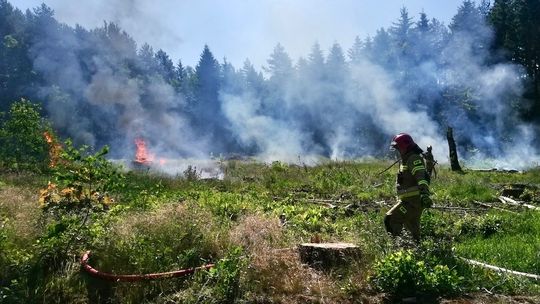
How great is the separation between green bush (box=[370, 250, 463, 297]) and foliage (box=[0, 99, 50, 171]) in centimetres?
1465

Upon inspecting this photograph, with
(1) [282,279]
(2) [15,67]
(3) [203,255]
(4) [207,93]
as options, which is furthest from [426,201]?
(4) [207,93]

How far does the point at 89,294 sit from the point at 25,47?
4037 centimetres

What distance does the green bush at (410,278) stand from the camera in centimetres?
496

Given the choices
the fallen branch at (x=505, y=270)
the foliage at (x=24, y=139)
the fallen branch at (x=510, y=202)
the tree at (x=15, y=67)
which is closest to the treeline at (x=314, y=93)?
the tree at (x=15, y=67)

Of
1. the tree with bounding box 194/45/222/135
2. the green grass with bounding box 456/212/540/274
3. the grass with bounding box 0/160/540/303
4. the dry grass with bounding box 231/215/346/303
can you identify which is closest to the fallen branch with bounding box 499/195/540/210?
the green grass with bounding box 456/212/540/274

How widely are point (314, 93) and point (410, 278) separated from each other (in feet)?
143

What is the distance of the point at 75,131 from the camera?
38.8 metres

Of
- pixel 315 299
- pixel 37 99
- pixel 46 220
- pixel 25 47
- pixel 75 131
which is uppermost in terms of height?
pixel 25 47

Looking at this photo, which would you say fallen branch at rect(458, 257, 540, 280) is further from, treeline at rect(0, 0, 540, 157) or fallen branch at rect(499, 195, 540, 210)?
treeline at rect(0, 0, 540, 157)

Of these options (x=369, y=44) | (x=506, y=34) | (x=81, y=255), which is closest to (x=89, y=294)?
(x=81, y=255)

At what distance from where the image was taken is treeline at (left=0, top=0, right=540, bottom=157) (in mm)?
34156

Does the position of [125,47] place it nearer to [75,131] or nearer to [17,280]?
[75,131]

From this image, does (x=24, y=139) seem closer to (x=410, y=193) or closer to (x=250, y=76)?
(x=410, y=193)

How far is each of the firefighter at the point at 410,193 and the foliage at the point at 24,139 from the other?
44.5 feet
